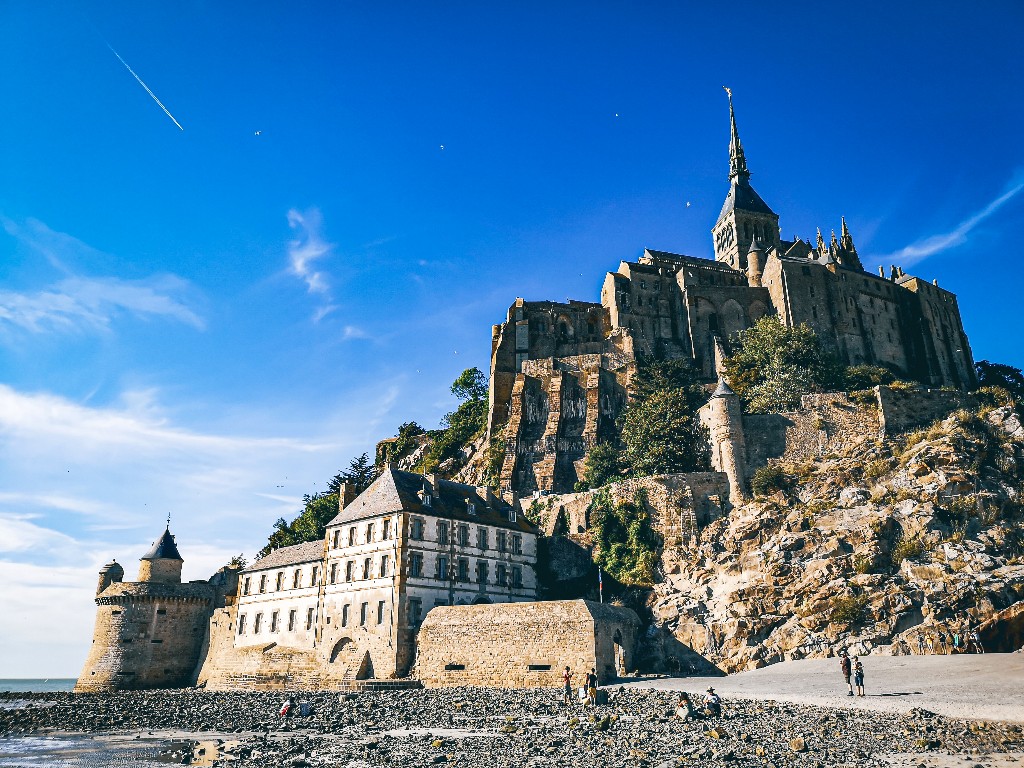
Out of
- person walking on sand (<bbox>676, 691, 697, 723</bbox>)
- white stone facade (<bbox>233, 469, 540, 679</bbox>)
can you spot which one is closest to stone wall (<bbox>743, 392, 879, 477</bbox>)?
white stone facade (<bbox>233, 469, 540, 679</bbox>)

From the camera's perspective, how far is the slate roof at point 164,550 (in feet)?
183

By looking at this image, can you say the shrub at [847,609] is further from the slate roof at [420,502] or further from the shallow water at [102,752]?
the shallow water at [102,752]

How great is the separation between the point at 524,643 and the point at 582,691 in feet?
13.5

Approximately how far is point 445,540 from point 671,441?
1758 cm

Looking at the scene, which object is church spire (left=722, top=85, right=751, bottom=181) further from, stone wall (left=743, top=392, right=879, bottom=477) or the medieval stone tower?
the medieval stone tower

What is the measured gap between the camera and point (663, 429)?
2052 inches

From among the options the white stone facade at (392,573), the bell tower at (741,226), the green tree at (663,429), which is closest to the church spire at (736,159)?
the bell tower at (741,226)

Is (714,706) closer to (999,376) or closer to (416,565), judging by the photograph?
(416,565)

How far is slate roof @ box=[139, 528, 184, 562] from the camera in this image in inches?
2191

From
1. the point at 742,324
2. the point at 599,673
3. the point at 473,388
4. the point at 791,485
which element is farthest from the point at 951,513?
the point at 473,388

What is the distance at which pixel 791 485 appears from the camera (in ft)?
146

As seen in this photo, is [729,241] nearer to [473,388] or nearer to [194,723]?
[473,388]

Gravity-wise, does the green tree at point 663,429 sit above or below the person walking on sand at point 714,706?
above

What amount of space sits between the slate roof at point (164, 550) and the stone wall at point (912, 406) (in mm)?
49738
